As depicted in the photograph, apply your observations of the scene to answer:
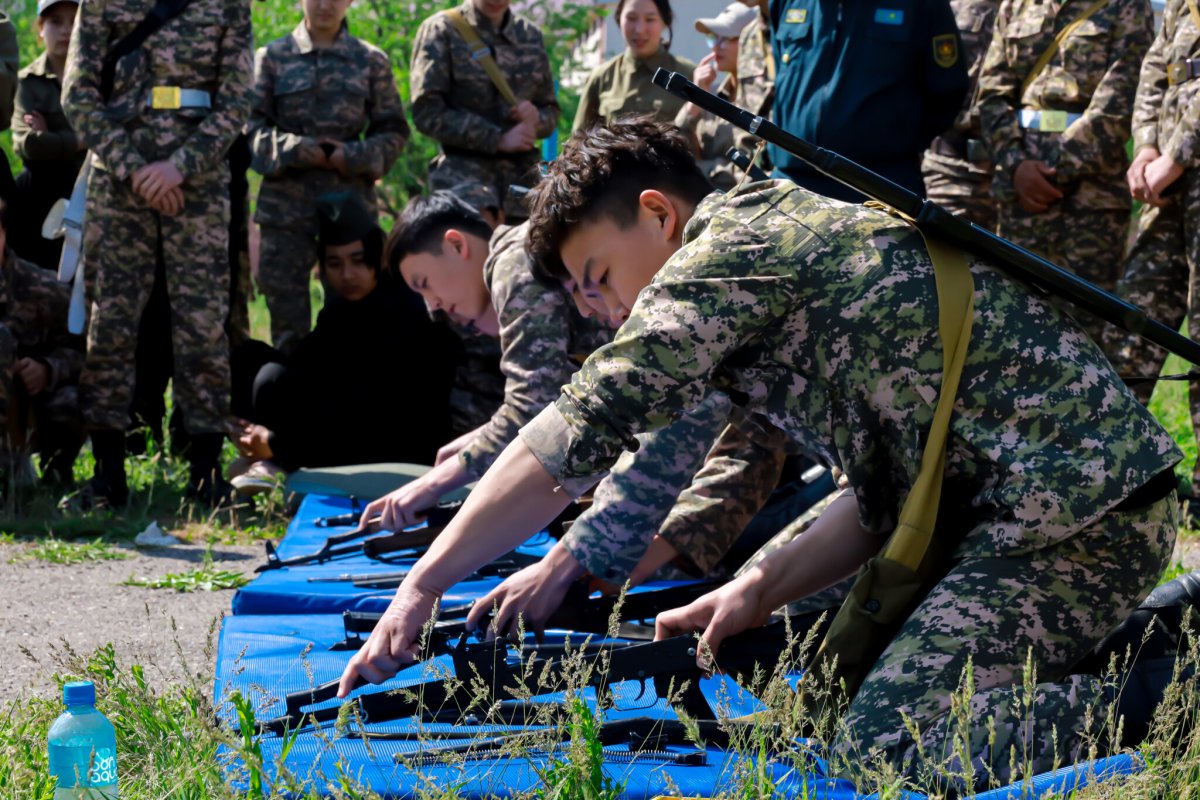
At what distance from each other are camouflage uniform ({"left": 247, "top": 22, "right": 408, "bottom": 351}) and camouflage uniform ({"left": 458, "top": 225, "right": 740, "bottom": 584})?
2.78 meters

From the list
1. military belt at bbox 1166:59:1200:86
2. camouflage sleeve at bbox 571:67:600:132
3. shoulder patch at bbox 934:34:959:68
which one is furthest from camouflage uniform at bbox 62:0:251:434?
military belt at bbox 1166:59:1200:86

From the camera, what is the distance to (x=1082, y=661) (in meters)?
2.79

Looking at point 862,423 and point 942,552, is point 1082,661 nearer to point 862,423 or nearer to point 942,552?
point 942,552

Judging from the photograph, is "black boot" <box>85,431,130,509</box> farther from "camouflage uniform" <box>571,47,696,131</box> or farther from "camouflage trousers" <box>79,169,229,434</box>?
"camouflage uniform" <box>571,47,696,131</box>

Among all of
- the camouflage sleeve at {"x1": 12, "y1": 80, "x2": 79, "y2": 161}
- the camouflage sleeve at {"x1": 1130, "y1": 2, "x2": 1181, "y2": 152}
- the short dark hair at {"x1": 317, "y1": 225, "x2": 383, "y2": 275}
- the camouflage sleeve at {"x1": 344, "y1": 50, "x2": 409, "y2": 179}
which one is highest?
the camouflage sleeve at {"x1": 1130, "y1": 2, "x2": 1181, "y2": 152}

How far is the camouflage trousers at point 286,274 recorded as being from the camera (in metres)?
7.32

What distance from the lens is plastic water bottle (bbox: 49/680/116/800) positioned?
7.37ft

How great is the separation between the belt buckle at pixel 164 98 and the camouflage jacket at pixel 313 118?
102 cm

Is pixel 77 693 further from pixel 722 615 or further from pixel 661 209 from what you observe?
pixel 661 209

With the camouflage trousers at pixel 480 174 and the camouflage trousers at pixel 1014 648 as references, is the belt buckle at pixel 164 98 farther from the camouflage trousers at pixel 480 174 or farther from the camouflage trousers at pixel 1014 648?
the camouflage trousers at pixel 1014 648

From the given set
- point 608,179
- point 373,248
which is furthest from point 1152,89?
point 608,179

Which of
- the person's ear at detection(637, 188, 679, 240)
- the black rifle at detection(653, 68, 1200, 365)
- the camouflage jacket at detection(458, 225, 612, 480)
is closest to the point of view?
the black rifle at detection(653, 68, 1200, 365)

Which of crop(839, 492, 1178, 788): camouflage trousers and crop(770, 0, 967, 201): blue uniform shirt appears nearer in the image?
crop(839, 492, 1178, 788): camouflage trousers

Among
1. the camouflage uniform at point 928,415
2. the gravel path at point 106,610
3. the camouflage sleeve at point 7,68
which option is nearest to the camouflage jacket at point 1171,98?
the camouflage uniform at point 928,415
